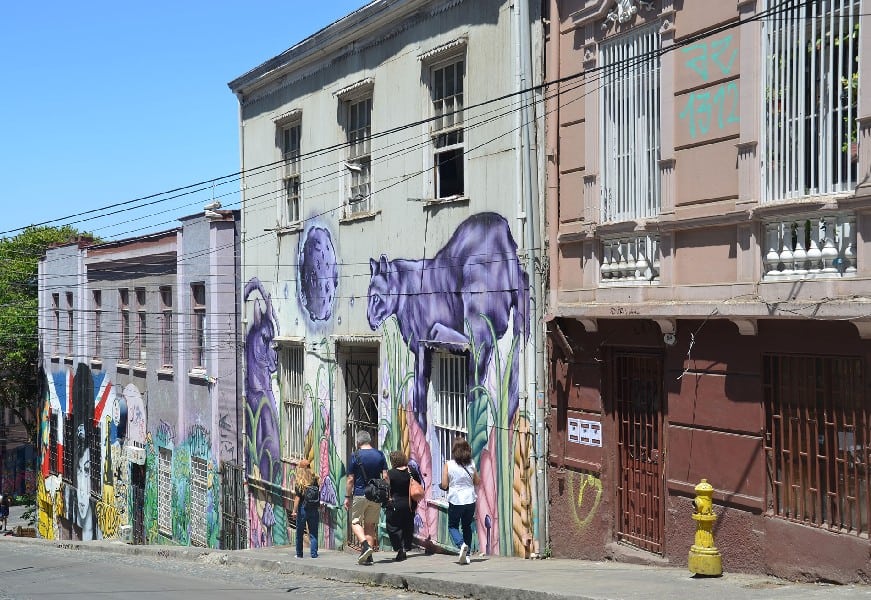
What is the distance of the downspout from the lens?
12.9 meters

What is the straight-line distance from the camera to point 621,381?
473 inches

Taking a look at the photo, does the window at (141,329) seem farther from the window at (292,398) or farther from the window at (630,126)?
the window at (630,126)

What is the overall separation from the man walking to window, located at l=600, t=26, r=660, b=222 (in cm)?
400

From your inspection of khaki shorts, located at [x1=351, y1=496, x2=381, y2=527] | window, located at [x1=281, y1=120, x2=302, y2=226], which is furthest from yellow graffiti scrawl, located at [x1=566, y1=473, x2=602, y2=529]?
window, located at [x1=281, y1=120, x2=302, y2=226]

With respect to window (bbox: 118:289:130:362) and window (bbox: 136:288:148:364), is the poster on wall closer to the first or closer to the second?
window (bbox: 136:288:148:364)

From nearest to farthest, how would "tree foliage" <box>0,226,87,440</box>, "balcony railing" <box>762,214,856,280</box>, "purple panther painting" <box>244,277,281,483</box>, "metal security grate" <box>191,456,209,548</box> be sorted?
"balcony railing" <box>762,214,856,280</box>, "purple panther painting" <box>244,277,281,483</box>, "metal security grate" <box>191,456,209,548</box>, "tree foliage" <box>0,226,87,440</box>

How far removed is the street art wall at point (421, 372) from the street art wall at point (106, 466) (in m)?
2.95

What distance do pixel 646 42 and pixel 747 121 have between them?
6.38ft

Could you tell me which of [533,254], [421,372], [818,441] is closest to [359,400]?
[421,372]

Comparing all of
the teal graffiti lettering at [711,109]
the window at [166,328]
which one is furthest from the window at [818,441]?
the window at [166,328]

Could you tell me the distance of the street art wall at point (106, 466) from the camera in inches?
936

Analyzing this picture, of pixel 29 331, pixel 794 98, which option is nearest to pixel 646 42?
pixel 794 98

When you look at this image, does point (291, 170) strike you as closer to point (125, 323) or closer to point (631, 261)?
point (631, 261)

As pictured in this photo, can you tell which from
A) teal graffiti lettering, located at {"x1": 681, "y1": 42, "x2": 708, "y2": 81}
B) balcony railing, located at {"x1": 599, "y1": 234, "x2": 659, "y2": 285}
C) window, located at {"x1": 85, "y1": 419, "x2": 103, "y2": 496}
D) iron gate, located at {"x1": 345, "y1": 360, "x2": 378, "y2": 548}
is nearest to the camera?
teal graffiti lettering, located at {"x1": 681, "y1": 42, "x2": 708, "y2": 81}
